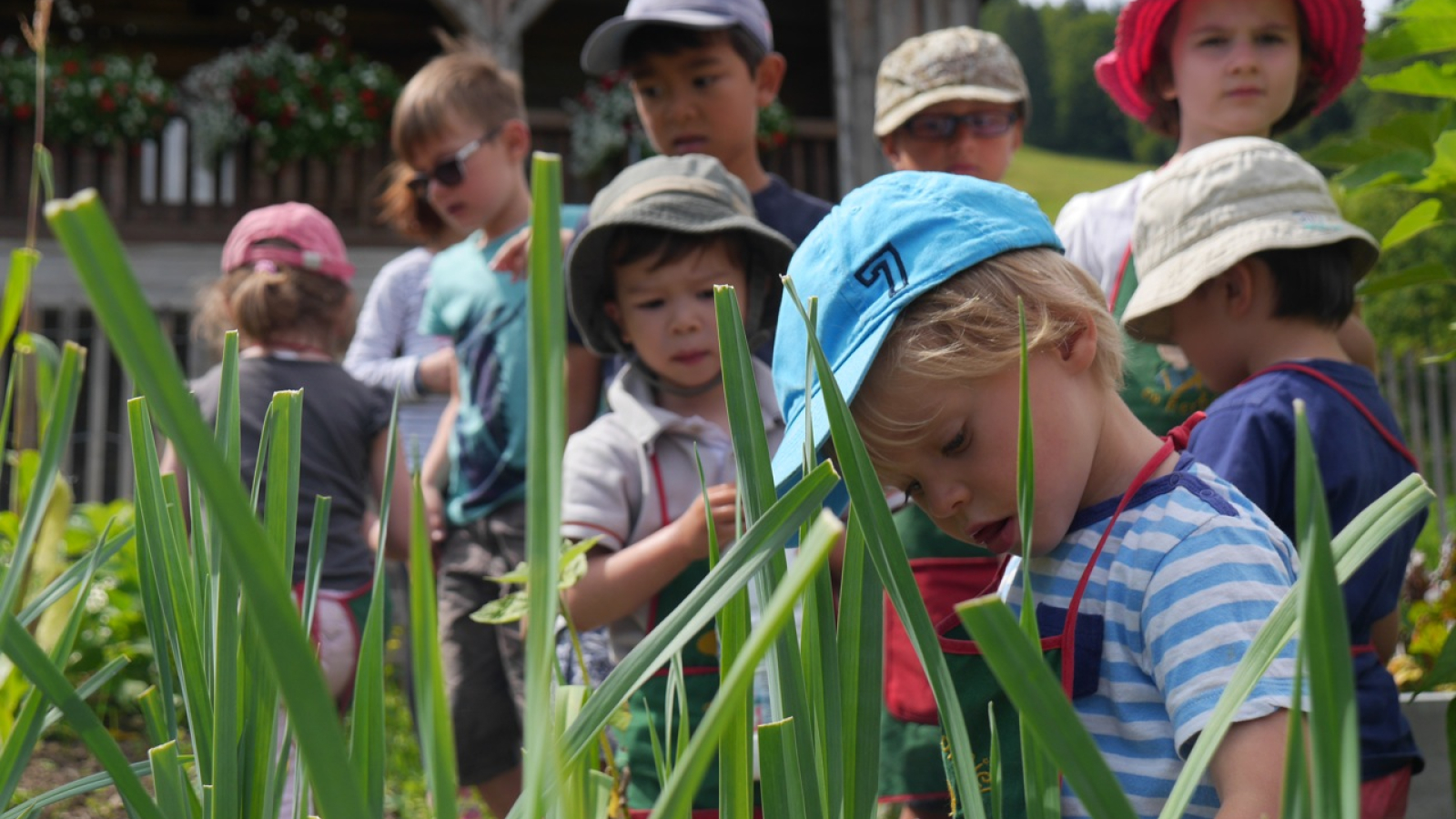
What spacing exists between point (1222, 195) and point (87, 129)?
7079mm

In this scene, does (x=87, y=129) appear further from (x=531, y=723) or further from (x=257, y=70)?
(x=531, y=723)

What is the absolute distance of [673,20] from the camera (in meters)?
2.12

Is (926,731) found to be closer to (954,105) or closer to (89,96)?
(954,105)

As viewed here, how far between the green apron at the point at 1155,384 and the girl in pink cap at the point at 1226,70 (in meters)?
0.05

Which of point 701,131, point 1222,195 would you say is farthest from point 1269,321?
point 701,131

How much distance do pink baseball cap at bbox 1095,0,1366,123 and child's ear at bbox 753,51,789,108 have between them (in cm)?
56

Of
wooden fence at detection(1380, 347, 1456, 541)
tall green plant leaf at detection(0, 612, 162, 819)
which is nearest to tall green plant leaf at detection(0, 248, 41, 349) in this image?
tall green plant leaf at detection(0, 612, 162, 819)

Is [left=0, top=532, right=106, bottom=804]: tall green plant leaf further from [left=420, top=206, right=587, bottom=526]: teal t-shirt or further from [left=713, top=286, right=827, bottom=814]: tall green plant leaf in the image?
[left=420, top=206, right=587, bottom=526]: teal t-shirt

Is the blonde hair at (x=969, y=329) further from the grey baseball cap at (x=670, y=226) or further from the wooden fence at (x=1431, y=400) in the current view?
the wooden fence at (x=1431, y=400)

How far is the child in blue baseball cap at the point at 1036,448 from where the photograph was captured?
0.86 m

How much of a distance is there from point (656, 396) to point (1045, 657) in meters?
1.05

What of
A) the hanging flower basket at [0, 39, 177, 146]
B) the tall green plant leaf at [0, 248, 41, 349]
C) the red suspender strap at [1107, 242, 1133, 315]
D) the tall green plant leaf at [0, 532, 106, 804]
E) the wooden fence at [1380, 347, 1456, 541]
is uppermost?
the hanging flower basket at [0, 39, 177, 146]

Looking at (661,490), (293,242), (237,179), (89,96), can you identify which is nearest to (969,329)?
(661,490)

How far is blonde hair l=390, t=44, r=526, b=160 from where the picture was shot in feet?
8.67
